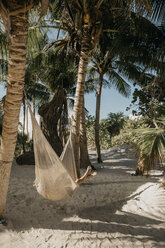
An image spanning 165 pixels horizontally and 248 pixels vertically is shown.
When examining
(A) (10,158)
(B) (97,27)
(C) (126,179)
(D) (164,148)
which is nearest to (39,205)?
(A) (10,158)

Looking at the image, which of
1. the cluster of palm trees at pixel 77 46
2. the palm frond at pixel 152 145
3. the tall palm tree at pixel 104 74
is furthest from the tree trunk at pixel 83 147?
the palm frond at pixel 152 145

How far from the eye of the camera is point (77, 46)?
13.5 feet

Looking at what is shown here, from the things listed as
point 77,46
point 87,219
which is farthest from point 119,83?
point 87,219

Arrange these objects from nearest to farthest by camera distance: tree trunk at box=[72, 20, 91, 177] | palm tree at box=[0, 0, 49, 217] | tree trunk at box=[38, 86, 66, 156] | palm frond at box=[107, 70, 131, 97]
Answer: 1. palm tree at box=[0, 0, 49, 217]
2. tree trunk at box=[72, 20, 91, 177]
3. tree trunk at box=[38, 86, 66, 156]
4. palm frond at box=[107, 70, 131, 97]

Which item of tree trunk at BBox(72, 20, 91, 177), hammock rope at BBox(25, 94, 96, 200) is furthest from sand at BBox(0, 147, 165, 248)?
tree trunk at BBox(72, 20, 91, 177)

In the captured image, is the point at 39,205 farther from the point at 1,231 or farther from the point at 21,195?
the point at 1,231

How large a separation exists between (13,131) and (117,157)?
5967 mm

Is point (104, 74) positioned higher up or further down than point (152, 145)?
higher up

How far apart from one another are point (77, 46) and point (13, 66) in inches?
108

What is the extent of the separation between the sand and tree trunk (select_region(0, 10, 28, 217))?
473 mm

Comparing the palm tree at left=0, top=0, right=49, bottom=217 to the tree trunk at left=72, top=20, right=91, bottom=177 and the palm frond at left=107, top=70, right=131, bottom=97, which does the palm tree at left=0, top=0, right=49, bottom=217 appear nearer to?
the tree trunk at left=72, top=20, right=91, bottom=177

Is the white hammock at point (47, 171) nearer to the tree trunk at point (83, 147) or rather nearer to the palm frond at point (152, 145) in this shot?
the palm frond at point (152, 145)

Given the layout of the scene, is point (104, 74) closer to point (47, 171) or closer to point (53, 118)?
point (53, 118)

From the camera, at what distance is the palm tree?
158 centimetres
